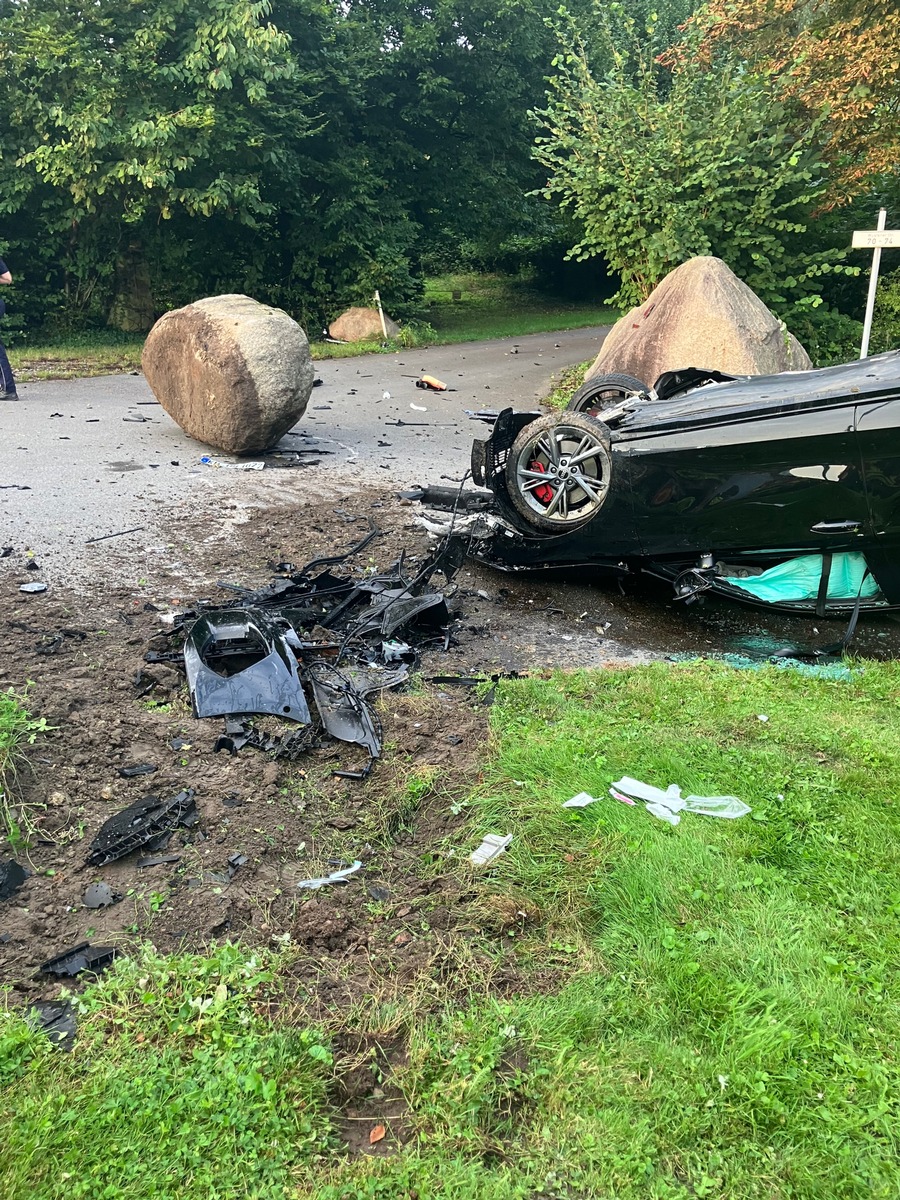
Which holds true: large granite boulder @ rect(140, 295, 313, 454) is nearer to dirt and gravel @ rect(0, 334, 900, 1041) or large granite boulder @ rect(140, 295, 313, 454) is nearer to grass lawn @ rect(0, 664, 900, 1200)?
dirt and gravel @ rect(0, 334, 900, 1041)

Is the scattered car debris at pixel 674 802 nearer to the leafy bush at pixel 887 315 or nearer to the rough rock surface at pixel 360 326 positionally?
the leafy bush at pixel 887 315

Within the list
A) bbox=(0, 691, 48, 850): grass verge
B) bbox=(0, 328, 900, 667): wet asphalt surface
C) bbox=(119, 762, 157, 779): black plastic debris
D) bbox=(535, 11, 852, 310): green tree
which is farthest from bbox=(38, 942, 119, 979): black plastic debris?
bbox=(535, 11, 852, 310): green tree

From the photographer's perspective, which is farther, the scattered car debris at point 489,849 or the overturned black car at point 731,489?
the overturned black car at point 731,489

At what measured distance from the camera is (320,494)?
8.93 m

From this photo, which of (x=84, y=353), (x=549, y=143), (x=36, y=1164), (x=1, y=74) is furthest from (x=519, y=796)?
(x=1, y=74)

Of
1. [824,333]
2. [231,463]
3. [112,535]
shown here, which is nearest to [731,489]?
[112,535]

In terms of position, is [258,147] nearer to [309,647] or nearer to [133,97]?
[133,97]

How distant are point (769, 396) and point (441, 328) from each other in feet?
67.6

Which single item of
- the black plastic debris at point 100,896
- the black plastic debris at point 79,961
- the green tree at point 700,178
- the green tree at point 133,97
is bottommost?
the black plastic debris at point 79,961

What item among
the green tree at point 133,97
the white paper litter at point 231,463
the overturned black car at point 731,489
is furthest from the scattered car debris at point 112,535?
→ the green tree at point 133,97

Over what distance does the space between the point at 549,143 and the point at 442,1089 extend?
1680 centimetres

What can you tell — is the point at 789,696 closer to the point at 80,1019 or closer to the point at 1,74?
the point at 80,1019

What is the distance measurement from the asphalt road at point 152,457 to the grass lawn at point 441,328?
5.46 feet

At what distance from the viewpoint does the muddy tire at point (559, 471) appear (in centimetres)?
616
